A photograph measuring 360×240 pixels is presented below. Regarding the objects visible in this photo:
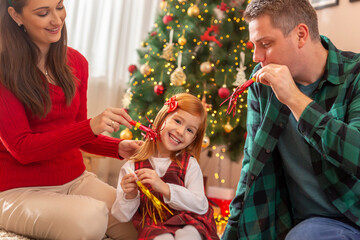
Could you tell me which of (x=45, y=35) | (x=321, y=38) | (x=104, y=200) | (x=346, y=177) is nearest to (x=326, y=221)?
(x=346, y=177)

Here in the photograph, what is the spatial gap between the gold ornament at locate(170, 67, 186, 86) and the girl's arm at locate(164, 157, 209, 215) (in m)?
1.32

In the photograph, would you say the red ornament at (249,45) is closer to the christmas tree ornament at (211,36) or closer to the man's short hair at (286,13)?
the christmas tree ornament at (211,36)

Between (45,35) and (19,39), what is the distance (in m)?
0.12

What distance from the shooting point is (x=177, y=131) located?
68.9 inches

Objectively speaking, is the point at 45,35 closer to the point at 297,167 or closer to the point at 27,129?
the point at 27,129

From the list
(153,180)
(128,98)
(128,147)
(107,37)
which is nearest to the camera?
(153,180)

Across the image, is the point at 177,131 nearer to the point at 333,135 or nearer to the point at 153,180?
the point at 153,180

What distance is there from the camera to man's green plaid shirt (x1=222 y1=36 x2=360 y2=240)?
1216 mm

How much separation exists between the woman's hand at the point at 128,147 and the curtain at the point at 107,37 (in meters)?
1.80

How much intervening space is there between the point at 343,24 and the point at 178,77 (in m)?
1.26

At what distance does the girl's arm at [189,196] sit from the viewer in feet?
5.29

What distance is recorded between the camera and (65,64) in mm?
1863

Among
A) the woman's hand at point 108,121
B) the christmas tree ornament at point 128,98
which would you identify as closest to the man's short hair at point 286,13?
the woman's hand at point 108,121

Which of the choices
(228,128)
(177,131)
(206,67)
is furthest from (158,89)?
(177,131)
